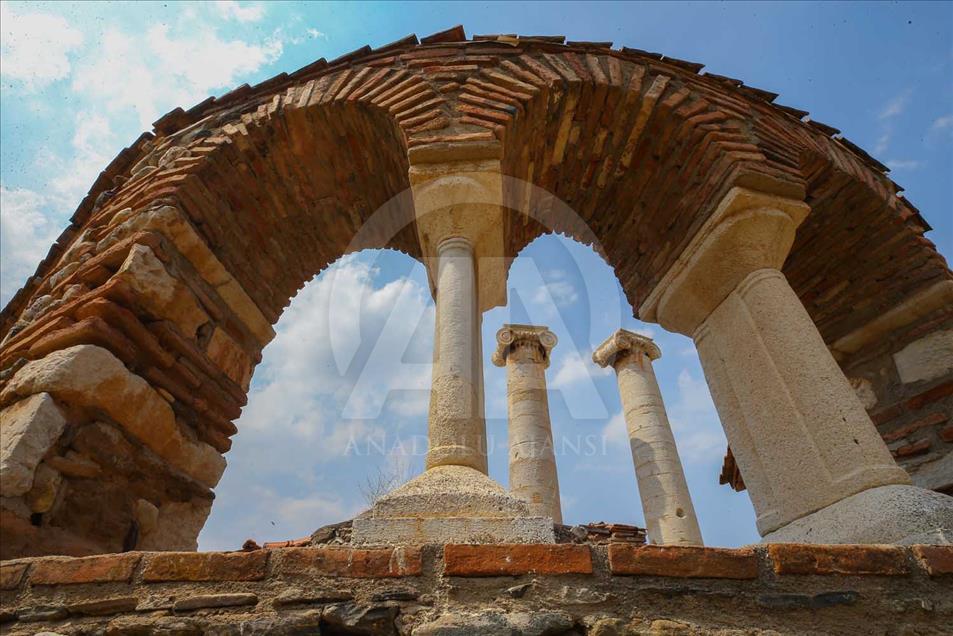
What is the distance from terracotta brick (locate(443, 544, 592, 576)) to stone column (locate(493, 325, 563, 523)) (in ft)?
19.3

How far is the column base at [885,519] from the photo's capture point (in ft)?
6.32

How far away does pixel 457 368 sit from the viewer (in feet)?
8.30

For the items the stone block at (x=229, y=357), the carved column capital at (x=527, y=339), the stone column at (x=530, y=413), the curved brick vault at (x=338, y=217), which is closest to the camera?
the curved brick vault at (x=338, y=217)

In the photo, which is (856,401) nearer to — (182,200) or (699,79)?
(699,79)

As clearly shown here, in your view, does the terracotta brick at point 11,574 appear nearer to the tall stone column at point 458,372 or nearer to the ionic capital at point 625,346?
the tall stone column at point 458,372

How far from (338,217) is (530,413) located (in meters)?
5.61

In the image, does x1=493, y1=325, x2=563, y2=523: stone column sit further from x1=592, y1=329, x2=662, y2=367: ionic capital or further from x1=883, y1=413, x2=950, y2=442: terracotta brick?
x1=883, y1=413, x2=950, y2=442: terracotta brick

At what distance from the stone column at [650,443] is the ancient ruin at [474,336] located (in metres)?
5.00

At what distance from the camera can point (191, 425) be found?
3.17m

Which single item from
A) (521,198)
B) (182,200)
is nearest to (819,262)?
(521,198)

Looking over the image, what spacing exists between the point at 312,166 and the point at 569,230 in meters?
2.10

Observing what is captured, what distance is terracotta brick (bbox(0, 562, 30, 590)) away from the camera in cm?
151

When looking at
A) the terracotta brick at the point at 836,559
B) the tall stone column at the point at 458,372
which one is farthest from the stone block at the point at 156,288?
the terracotta brick at the point at 836,559

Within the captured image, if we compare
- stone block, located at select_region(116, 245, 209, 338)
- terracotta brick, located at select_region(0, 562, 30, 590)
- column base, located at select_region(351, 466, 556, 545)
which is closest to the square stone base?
column base, located at select_region(351, 466, 556, 545)
